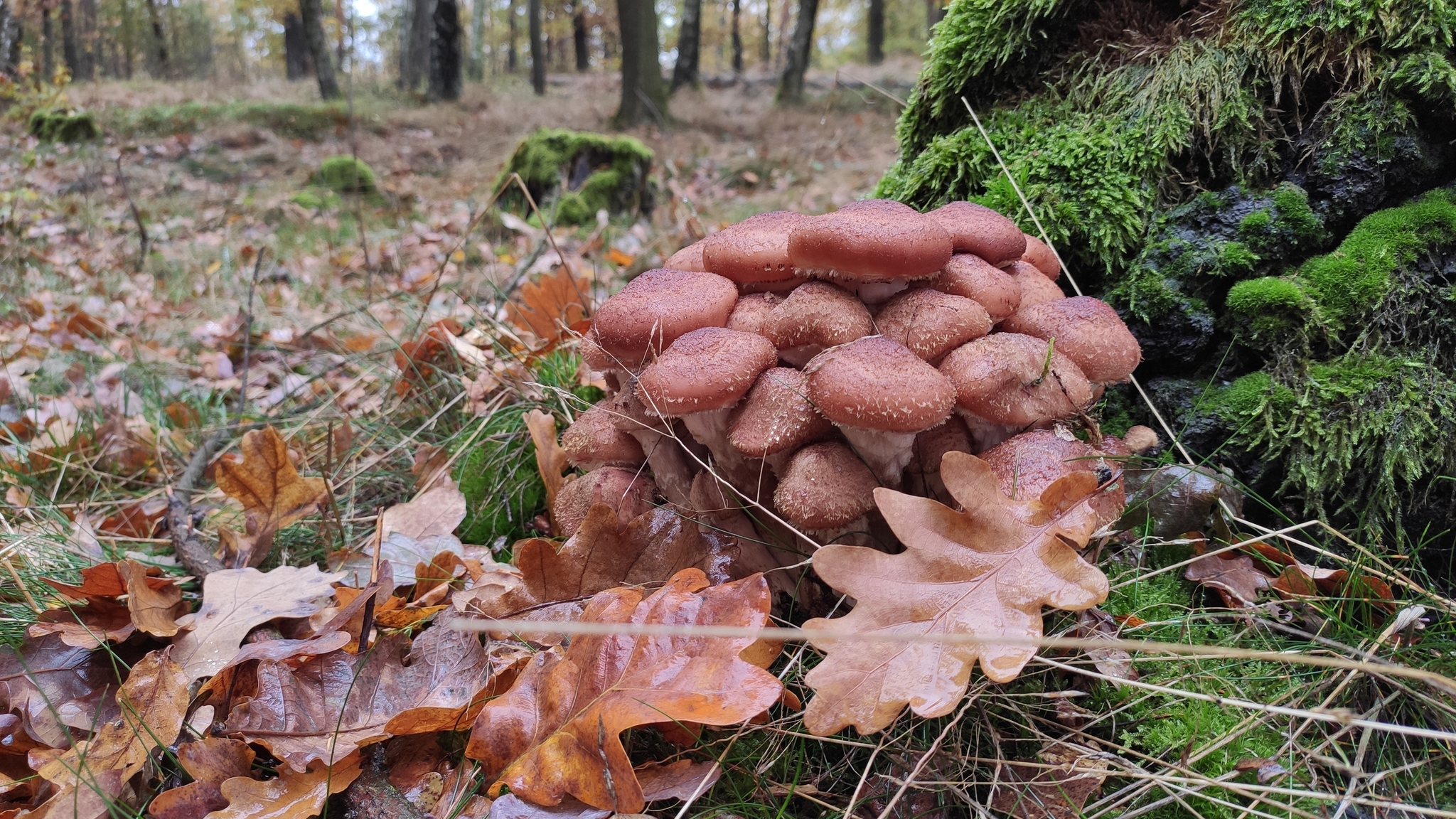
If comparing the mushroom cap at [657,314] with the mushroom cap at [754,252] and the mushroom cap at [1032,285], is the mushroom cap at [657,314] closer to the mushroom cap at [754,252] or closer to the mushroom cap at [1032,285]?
the mushroom cap at [754,252]

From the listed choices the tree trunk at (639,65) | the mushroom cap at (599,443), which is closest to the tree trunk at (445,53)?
the tree trunk at (639,65)

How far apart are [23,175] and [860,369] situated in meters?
16.7

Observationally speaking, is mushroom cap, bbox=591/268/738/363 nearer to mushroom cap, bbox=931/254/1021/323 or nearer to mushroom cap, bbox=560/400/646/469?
mushroom cap, bbox=560/400/646/469

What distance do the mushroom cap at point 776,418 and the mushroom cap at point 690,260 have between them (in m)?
0.59

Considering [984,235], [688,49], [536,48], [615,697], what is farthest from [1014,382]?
[536,48]

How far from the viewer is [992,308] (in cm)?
202

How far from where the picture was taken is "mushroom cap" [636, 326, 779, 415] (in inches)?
71.4

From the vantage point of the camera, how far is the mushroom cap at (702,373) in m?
1.81

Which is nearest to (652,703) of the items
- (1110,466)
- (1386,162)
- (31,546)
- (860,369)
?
(860,369)

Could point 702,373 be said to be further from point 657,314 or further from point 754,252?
point 754,252

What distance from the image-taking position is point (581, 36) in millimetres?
38812

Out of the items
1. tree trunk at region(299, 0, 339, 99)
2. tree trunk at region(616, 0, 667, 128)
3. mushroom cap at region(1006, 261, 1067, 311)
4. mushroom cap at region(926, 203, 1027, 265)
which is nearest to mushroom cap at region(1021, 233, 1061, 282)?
mushroom cap at region(1006, 261, 1067, 311)

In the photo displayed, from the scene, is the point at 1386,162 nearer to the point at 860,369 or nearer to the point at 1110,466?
the point at 1110,466

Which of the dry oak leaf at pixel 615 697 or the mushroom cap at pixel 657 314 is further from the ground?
the mushroom cap at pixel 657 314
